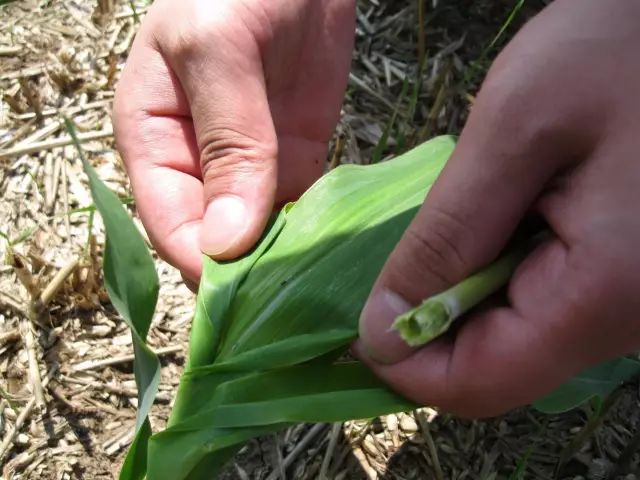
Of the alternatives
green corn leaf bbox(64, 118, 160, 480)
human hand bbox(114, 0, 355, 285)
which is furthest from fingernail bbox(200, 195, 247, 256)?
green corn leaf bbox(64, 118, 160, 480)

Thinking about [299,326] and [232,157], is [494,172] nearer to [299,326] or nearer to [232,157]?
[299,326]

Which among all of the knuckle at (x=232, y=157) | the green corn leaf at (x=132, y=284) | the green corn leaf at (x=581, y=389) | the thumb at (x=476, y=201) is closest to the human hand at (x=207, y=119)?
the knuckle at (x=232, y=157)

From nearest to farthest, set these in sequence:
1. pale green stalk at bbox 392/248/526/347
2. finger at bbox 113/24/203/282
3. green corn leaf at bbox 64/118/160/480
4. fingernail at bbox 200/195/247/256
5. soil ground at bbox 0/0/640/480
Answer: pale green stalk at bbox 392/248/526/347
green corn leaf at bbox 64/118/160/480
fingernail at bbox 200/195/247/256
finger at bbox 113/24/203/282
soil ground at bbox 0/0/640/480

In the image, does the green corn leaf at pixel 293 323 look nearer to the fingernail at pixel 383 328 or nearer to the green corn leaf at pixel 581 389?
the fingernail at pixel 383 328

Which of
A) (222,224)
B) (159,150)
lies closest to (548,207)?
(222,224)

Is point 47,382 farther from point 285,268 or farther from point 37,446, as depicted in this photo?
point 285,268

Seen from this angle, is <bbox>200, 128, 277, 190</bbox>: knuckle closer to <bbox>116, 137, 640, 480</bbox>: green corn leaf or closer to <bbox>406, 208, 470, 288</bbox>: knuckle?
<bbox>116, 137, 640, 480</bbox>: green corn leaf
